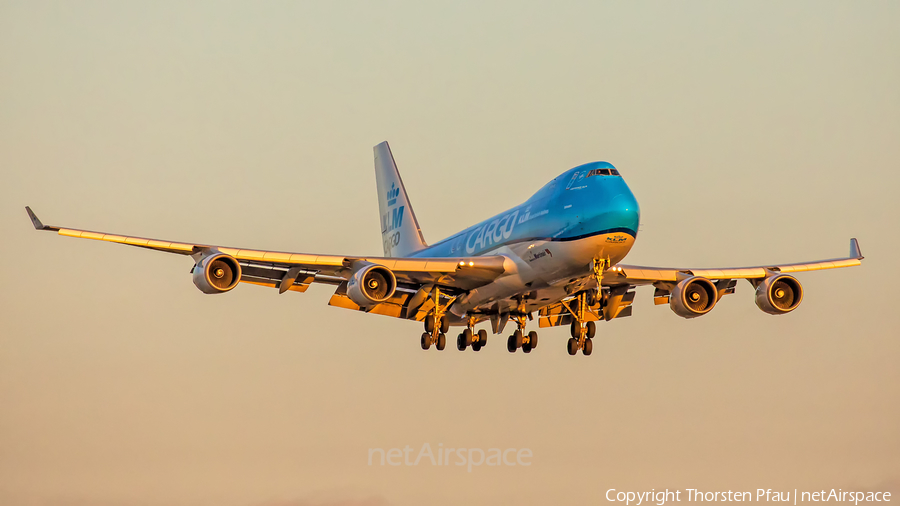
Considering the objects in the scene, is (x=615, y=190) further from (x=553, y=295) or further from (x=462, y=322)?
(x=462, y=322)

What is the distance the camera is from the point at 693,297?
48.8m

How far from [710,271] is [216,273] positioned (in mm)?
24473

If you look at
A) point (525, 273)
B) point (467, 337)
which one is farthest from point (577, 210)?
point (467, 337)

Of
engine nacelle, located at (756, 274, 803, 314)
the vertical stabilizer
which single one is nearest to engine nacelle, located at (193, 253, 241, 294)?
the vertical stabilizer

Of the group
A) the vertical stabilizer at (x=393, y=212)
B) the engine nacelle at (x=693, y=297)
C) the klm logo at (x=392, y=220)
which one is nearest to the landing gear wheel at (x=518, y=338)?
the engine nacelle at (x=693, y=297)

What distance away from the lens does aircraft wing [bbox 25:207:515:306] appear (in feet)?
137

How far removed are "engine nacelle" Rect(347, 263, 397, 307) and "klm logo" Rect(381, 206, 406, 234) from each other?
22.0 m

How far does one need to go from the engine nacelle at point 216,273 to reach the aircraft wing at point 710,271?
17024 mm

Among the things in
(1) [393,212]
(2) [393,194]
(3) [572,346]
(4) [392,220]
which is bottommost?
(3) [572,346]

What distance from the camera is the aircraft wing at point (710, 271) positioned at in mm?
48266

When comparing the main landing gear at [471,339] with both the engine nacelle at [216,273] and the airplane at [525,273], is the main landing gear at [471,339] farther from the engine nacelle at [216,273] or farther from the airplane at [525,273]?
the engine nacelle at [216,273]

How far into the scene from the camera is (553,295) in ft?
152

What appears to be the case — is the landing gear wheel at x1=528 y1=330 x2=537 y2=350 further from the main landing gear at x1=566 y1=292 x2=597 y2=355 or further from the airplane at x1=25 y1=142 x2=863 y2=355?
the main landing gear at x1=566 y1=292 x2=597 y2=355

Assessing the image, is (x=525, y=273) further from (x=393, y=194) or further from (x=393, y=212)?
(x=393, y=194)
